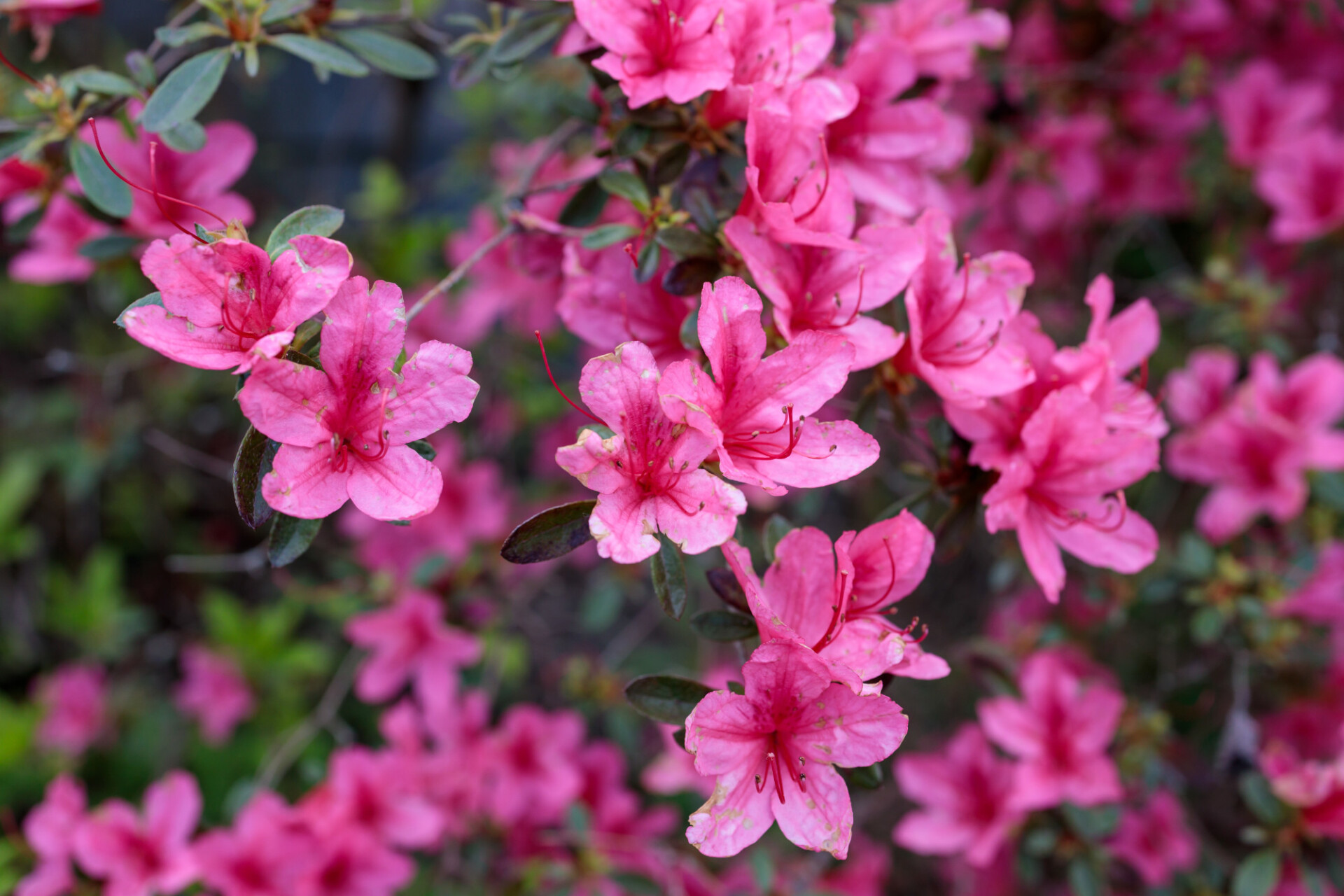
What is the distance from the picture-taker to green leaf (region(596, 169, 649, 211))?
3.40 ft

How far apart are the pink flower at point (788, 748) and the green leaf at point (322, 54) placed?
0.77 meters

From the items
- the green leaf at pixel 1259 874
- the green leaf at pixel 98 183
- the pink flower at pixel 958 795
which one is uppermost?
the green leaf at pixel 98 183

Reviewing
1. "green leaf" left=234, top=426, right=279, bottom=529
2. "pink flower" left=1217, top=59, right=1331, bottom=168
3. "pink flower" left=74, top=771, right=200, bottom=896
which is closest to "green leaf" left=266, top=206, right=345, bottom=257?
"green leaf" left=234, top=426, right=279, bottom=529

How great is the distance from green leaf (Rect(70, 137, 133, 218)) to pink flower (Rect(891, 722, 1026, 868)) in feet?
4.37

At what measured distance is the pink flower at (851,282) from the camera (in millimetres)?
965

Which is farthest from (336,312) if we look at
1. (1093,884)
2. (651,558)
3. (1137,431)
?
(1093,884)

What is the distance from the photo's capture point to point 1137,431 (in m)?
1.01

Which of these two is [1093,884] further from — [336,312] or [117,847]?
[117,847]

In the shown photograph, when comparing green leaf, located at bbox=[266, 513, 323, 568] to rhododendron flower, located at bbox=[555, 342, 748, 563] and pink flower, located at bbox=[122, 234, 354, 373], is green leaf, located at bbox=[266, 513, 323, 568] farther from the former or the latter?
rhododendron flower, located at bbox=[555, 342, 748, 563]

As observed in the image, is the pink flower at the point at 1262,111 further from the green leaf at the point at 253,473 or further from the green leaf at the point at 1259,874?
the green leaf at the point at 253,473

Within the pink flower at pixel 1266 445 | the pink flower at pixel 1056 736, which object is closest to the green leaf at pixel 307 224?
the pink flower at pixel 1056 736

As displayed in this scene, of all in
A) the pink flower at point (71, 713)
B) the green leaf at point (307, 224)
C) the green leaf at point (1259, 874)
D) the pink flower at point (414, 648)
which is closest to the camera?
the green leaf at point (307, 224)

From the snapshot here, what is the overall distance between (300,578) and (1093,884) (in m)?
2.06

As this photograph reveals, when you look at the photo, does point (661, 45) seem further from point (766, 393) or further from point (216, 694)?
point (216, 694)
